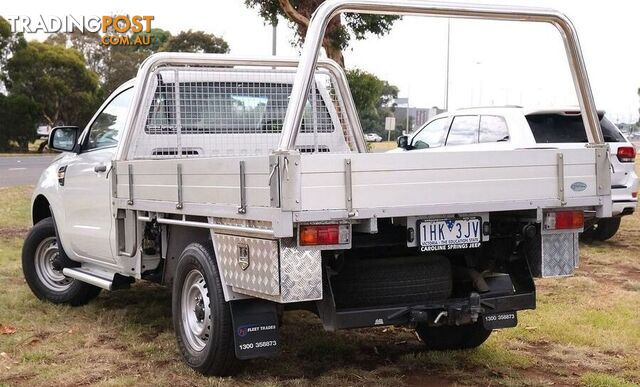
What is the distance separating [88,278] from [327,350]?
2077mm

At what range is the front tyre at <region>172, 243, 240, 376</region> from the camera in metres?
4.56

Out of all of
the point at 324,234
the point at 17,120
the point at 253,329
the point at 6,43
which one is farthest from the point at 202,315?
the point at 6,43

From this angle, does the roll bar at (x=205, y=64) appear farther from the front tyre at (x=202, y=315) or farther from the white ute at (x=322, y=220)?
the front tyre at (x=202, y=315)

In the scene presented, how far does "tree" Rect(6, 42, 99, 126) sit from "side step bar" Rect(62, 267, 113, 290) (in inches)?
1590

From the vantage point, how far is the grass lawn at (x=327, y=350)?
488cm

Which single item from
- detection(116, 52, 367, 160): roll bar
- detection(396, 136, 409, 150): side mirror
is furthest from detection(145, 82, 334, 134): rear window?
detection(396, 136, 409, 150): side mirror

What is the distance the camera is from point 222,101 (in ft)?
21.2

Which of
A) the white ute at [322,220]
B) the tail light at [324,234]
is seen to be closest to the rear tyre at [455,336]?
the white ute at [322,220]

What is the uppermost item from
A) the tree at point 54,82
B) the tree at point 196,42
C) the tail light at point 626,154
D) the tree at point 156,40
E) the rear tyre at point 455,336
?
the tree at point 156,40

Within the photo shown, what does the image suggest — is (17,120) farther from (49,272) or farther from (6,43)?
(49,272)

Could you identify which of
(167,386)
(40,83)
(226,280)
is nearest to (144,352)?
(167,386)

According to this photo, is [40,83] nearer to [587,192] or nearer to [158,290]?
[158,290]

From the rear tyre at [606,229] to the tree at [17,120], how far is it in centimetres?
3756

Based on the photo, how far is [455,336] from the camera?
5.49 m
